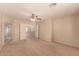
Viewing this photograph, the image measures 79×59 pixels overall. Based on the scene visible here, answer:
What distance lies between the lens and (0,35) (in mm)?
1958

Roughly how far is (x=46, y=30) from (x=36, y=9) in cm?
40

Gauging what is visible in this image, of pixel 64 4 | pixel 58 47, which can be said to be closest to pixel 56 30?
pixel 58 47

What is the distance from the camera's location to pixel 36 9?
1945 mm

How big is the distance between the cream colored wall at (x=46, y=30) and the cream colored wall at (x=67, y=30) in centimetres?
A: 9

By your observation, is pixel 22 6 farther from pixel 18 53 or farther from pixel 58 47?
pixel 58 47

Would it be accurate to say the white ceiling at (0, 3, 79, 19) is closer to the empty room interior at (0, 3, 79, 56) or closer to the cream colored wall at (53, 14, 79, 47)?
the empty room interior at (0, 3, 79, 56)

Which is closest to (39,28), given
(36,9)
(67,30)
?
(36,9)

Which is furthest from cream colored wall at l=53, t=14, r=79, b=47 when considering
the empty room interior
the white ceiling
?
the white ceiling

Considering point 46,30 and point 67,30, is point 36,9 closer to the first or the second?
point 46,30

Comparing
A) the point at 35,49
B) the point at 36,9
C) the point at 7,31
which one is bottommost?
the point at 35,49

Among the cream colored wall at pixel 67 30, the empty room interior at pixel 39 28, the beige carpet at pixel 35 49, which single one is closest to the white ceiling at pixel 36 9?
the empty room interior at pixel 39 28

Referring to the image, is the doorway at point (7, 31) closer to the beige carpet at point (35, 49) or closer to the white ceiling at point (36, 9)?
the beige carpet at point (35, 49)

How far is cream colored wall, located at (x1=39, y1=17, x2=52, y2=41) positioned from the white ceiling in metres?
0.13

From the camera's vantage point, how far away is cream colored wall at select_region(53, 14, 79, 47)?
1916mm
